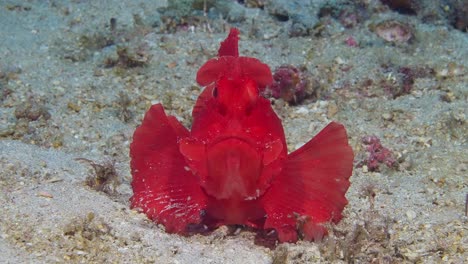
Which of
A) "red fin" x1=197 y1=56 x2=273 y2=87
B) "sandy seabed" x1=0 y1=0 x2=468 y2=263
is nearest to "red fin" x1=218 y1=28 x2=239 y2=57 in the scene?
"red fin" x1=197 y1=56 x2=273 y2=87

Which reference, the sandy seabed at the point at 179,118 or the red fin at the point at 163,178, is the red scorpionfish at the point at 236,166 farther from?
the sandy seabed at the point at 179,118

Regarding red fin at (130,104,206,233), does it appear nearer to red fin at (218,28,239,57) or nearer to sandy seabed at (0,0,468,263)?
sandy seabed at (0,0,468,263)

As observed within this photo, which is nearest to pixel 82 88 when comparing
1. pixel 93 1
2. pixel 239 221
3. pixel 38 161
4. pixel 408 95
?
pixel 38 161

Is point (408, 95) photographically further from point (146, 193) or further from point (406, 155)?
point (146, 193)

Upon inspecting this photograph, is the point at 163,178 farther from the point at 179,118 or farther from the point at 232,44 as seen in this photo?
the point at 179,118

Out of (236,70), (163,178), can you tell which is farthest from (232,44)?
(163,178)

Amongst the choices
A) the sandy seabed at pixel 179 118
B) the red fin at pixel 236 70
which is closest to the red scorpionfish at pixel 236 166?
the red fin at pixel 236 70
